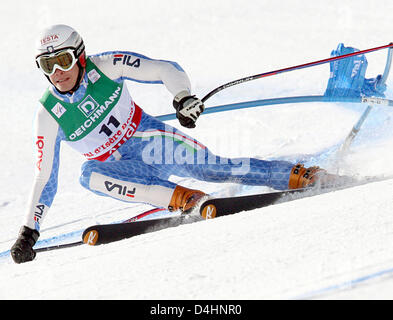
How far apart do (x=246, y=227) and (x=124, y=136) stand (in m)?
1.30

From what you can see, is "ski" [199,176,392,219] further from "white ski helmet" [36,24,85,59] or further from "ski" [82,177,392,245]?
"white ski helmet" [36,24,85,59]

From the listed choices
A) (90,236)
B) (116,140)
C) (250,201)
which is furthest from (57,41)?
(250,201)

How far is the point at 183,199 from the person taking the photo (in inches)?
142

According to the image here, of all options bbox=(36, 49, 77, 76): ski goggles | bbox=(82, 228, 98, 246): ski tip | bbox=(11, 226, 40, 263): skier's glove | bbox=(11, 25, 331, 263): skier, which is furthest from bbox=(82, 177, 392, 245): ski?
bbox=(36, 49, 77, 76): ski goggles

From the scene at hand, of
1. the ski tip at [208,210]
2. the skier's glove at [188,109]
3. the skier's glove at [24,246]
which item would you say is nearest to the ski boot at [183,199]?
the ski tip at [208,210]

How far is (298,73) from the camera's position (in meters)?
8.38

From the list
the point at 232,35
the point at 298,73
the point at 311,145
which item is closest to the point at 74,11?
the point at 232,35

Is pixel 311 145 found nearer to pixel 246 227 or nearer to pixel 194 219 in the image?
pixel 194 219

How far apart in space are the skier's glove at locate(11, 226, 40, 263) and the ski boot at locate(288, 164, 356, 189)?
1.51 meters

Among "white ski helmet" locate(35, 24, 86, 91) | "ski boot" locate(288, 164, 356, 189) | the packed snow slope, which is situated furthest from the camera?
"ski boot" locate(288, 164, 356, 189)

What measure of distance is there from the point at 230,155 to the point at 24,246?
3.08m

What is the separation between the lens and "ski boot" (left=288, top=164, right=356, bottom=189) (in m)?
3.61

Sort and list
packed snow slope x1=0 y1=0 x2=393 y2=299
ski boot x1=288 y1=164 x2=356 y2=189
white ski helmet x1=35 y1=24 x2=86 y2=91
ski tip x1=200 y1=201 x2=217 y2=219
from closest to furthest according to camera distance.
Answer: packed snow slope x1=0 y1=0 x2=393 y2=299, ski tip x1=200 y1=201 x2=217 y2=219, white ski helmet x1=35 y1=24 x2=86 y2=91, ski boot x1=288 y1=164 x2=356 y2=189

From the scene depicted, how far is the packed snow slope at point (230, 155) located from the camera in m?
2.14
